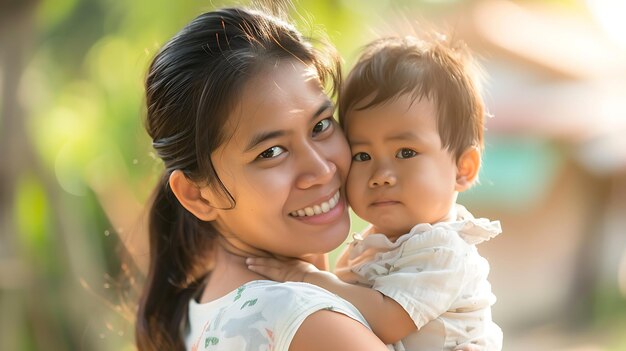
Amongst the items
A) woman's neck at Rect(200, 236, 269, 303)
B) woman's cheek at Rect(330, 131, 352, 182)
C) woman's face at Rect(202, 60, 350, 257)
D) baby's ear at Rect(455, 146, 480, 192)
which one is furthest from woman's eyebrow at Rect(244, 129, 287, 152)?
baby's ear at Rect(455, 146, 480, 192)

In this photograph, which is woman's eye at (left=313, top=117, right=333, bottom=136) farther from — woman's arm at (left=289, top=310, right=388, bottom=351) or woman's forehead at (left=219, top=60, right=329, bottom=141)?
woman's arm at (left=289, top=310, right=388, bottom=351)

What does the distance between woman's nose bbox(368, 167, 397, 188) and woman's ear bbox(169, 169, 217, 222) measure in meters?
0.29

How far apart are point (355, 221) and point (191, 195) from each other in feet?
8.31

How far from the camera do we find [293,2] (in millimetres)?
1828

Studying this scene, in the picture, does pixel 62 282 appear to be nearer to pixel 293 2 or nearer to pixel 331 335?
pixel 293 2

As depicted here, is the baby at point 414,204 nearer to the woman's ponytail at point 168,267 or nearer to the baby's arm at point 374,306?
the baby's arm at point 374,306

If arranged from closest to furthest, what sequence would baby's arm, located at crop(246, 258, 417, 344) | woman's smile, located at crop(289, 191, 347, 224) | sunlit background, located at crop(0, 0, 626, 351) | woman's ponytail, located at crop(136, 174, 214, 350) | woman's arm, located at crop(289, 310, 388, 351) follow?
woman's arm, located at crop(289, 310, 388, 351) → baby's arm, located at crop(246, 258, 417, 344) → woman's smile, located at crop(289, 191, 347, 224) → woman's ponytail, located at crop(136, 174, 214, 350) → sunlit background, located at crop(0, 0, 626, 351)

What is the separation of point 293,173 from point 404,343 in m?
0.34

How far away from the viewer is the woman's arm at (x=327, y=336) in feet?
4.45

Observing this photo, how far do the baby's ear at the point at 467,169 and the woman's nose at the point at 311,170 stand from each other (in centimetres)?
28

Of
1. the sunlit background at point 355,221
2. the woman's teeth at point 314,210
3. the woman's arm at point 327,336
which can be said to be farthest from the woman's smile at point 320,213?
the sunlit background at point 355,221

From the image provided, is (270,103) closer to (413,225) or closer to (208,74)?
(208,74)

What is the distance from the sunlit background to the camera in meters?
3.91

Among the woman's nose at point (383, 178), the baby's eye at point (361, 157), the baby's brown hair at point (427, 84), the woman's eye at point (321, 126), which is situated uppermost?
A: the baby's brown hair at point (427, 84)
